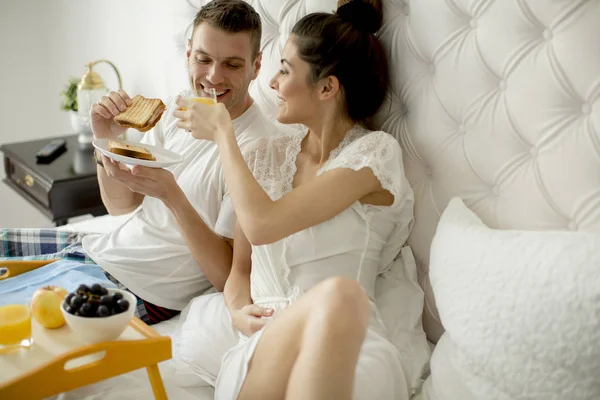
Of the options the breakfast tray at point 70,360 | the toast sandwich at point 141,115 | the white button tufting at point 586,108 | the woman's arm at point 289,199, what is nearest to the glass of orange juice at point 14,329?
the breakfast tray at point 70,360

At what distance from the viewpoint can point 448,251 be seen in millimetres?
1486

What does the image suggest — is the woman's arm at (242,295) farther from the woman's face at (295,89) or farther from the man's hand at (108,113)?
the man's hand at (108,113)

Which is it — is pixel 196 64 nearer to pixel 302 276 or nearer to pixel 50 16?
pixel 302 276

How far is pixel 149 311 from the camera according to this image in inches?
74.3

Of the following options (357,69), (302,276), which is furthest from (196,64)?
(302,276)

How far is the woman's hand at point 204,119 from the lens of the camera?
5.43 feet

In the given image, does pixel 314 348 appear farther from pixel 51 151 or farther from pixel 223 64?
pixel 51 151

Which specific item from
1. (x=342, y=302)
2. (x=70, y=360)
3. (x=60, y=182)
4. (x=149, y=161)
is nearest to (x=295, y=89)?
(x=149, y=161)

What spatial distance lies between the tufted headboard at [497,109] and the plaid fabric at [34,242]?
1.03 meters

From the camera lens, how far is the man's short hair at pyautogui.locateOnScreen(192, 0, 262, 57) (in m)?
1.88

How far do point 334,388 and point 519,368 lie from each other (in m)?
0.37

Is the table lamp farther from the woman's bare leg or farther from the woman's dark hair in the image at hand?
the woman's bare leg

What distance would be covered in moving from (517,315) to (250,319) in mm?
636

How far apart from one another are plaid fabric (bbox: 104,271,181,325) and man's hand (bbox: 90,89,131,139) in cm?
42
